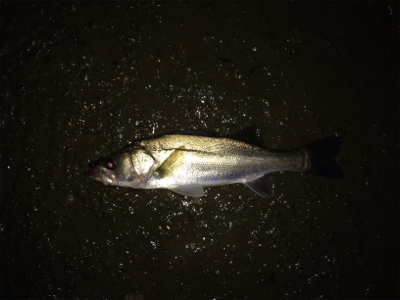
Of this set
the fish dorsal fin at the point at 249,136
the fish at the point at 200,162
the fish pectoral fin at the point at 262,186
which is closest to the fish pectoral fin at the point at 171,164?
the fish at the point at 200,162

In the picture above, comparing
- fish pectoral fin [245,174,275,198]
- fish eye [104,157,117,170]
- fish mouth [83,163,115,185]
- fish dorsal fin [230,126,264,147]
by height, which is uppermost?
fish dorsal fin [230,126,264,147]

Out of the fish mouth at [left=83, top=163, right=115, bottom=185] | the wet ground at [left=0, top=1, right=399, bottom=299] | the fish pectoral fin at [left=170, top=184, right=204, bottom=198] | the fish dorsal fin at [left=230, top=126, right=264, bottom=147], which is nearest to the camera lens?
the fish mouth at [left=83, top=163, right=115, bottom=185]

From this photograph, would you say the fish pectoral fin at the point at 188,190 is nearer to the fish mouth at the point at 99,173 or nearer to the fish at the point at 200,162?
the fish at the point at 200,162

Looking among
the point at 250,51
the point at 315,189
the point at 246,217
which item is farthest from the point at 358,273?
the point at 250,51

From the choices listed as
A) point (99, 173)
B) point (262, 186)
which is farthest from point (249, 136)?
point (99, 173)

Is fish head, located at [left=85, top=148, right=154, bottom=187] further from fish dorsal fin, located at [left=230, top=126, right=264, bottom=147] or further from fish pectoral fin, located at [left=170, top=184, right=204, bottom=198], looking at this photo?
fish dorsal fin, located at [left=230, top=126, right=264, bottom=147]

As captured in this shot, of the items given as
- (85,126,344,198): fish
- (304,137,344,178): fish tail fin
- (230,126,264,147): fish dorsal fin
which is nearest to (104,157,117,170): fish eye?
(85,126,344,198): fish
